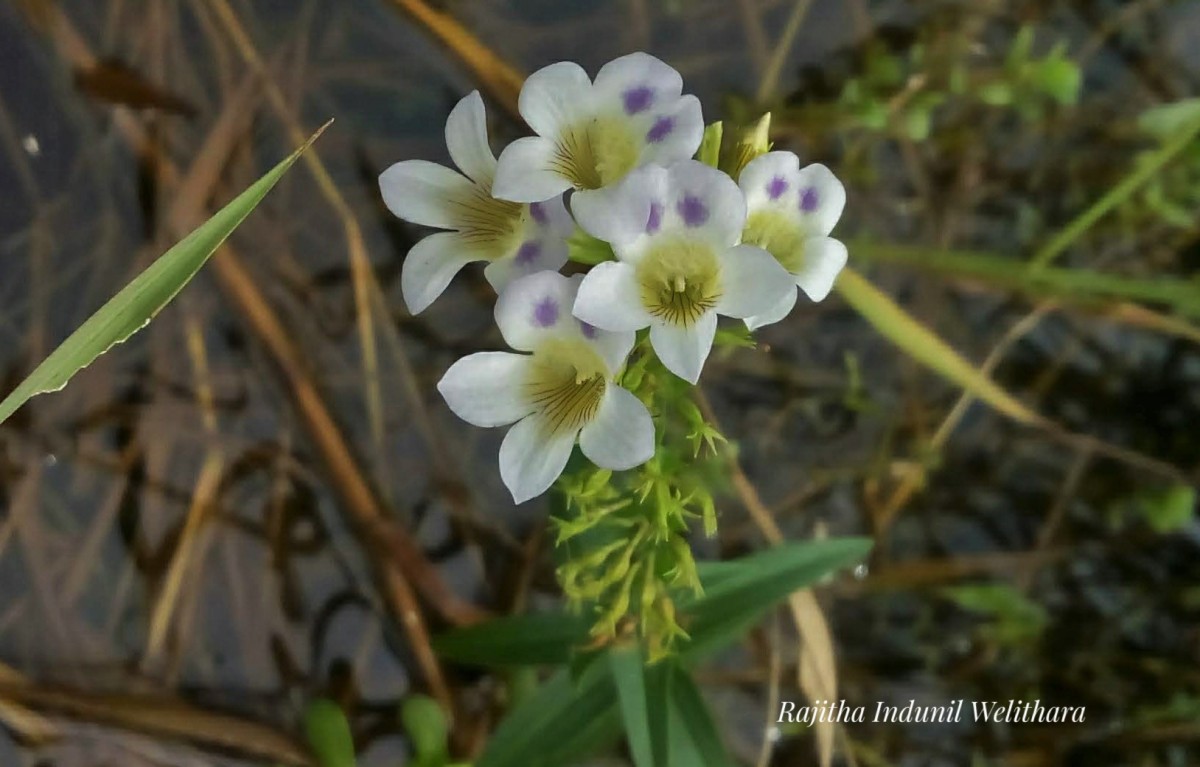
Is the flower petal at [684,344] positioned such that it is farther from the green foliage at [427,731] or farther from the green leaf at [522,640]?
the green foliage at [427,731]

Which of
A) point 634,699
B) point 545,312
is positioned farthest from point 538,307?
point 634,699

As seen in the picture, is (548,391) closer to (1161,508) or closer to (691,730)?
(691,730)

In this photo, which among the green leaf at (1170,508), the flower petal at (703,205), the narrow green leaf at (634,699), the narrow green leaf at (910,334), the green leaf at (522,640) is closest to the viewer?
the flower petal at (703,205)

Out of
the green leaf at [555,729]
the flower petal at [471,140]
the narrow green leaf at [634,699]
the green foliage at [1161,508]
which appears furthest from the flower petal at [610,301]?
the green foliage at [1161,508]

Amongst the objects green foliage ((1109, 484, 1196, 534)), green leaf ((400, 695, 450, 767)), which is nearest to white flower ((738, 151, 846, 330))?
green leaf ((400, 695, 450, 767))

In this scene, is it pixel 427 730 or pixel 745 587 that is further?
pixel 427 730

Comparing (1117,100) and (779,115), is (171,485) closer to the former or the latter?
(779,115)

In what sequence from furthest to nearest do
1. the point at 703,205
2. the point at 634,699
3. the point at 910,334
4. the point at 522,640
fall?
the point at 910,334 < the point at 522,640 < the point at 634,699 < the point at 703,205

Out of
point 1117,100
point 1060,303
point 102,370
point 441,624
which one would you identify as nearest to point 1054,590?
point 1060,303
